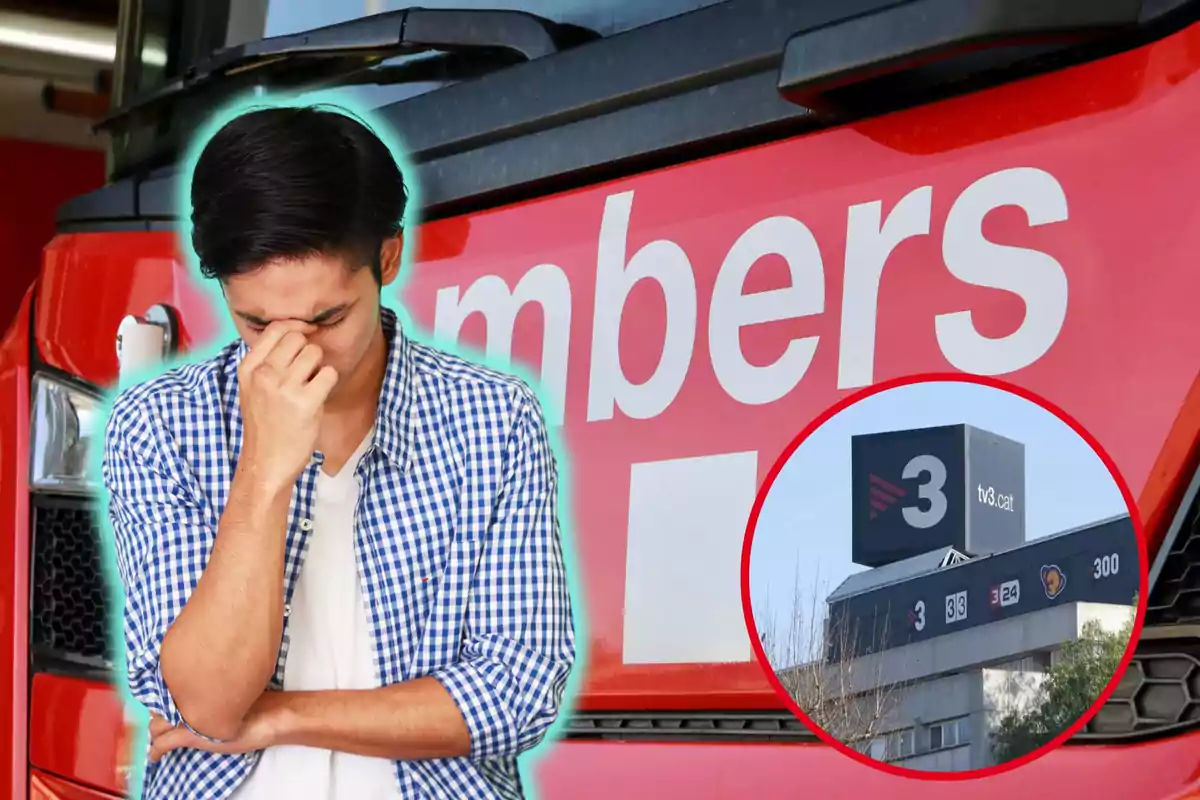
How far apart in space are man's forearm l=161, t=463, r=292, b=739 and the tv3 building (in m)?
0.43

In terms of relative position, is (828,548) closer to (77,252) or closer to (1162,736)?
(1162,736)

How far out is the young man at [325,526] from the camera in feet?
4.01

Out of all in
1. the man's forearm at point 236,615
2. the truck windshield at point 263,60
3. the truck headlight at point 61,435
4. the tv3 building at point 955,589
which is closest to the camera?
the tv3 building at point 955,589

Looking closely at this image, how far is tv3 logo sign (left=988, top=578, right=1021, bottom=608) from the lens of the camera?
1.10 meters

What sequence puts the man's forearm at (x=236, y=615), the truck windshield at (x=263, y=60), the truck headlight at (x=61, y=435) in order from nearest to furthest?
the man's forearm at (x=236, y=615)
the truck windshield at (x=263, y=60)
the truck headlight at (x=61, y=435)

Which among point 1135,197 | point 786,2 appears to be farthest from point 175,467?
point 1135,197

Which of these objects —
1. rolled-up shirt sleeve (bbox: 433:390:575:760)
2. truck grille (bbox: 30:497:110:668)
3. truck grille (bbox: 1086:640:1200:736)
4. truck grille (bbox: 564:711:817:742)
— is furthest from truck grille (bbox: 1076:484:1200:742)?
truck grille (bbox: 30:497:110:668)

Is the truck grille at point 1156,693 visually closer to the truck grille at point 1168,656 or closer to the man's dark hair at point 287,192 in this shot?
the truck grille at point 1168,656

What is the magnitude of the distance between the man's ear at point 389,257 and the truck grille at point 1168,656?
2.14 feet

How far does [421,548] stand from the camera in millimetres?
1327

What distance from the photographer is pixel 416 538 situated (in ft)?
4.35

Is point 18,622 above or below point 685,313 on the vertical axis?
below

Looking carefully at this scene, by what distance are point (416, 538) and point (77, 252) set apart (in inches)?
44.9

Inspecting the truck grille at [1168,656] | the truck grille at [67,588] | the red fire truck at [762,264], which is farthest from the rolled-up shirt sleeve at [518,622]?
the truck grille at [67,588]
